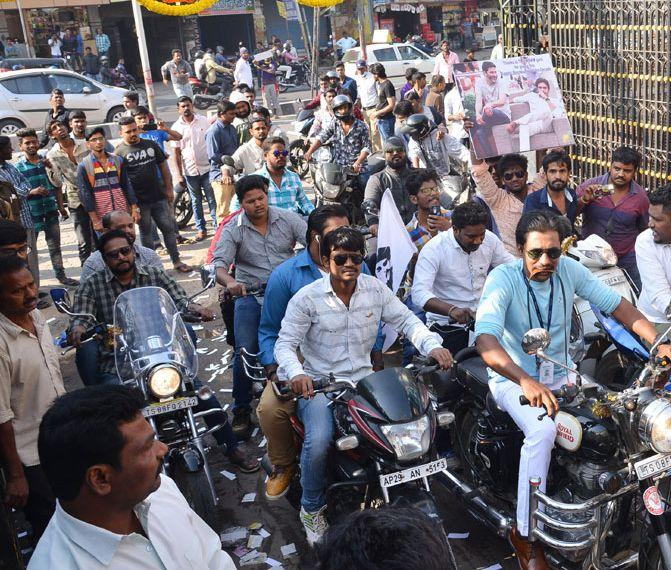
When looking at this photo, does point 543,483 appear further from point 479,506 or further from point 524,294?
point 524,294

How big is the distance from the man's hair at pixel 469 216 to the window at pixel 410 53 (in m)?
22.6

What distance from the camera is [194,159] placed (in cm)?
1061

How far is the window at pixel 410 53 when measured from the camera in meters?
26.7

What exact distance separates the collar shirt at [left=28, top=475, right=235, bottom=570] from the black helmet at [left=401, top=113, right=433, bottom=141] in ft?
23.6

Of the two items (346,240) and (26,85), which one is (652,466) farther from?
(26,85)

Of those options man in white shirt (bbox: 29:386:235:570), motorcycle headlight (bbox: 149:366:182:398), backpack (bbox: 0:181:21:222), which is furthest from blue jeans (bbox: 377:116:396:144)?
man in white shirt (bbox: 29:386:235:570)

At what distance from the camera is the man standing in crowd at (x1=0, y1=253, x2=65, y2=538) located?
385 centimetres

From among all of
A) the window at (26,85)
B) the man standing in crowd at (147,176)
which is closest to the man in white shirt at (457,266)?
the man standing in crowd at (147,176)

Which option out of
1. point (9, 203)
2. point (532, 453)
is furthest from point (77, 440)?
point (9, 203)

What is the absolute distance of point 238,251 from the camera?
598cm

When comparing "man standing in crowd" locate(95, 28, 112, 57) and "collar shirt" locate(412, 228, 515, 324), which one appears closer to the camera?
"collar shirt" locate(412, 228, 515, 324)

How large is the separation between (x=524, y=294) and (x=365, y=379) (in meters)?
1.03

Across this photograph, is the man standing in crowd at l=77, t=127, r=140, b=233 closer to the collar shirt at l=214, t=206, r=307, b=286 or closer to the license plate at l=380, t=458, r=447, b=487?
the collar shirt at l=214, t=206, r=307, b=286

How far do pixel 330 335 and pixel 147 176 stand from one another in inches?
212
